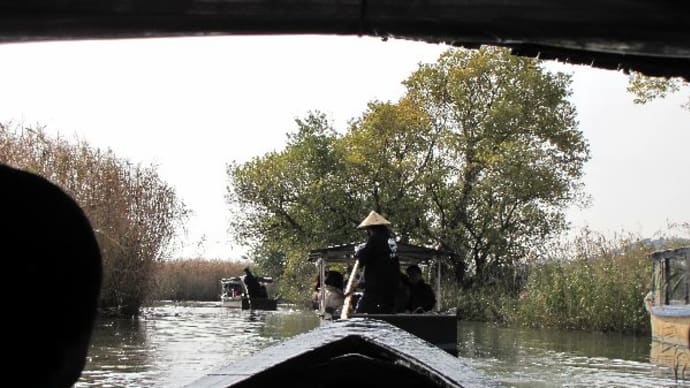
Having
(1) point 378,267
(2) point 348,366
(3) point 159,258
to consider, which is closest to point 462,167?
(3) point 159,258

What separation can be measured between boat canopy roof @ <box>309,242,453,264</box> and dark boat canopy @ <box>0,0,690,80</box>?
12308mm

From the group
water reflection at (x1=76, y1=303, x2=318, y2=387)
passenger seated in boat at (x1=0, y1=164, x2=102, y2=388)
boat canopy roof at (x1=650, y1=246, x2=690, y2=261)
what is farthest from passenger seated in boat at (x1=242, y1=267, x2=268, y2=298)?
passenger seated in boat at (x1=0, y1=164, x2=102, y2=388)

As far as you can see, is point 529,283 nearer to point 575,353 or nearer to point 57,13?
point 575,353

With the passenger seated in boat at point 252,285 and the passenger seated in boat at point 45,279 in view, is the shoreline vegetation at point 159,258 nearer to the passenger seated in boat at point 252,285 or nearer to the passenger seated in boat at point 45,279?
the passenger seated in boat at point 252,285

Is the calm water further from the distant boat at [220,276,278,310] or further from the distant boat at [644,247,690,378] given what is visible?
the distant boat at [220,276,278,310]

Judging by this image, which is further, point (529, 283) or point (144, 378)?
point (529, 283)

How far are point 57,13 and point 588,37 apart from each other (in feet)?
2.26

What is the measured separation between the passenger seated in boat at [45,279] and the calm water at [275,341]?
6.32 m

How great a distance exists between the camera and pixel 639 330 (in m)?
19.6

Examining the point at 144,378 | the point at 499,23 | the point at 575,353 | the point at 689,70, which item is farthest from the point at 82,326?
the point at 575,353

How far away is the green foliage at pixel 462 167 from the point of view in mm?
27469

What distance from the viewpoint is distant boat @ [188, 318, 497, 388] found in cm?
177

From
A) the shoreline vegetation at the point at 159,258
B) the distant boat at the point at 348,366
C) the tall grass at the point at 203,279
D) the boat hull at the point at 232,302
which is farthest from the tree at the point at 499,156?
the distant boat at the point at 348,366


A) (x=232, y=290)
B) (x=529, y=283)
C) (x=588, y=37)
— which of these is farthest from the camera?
(x=232, y=290)
